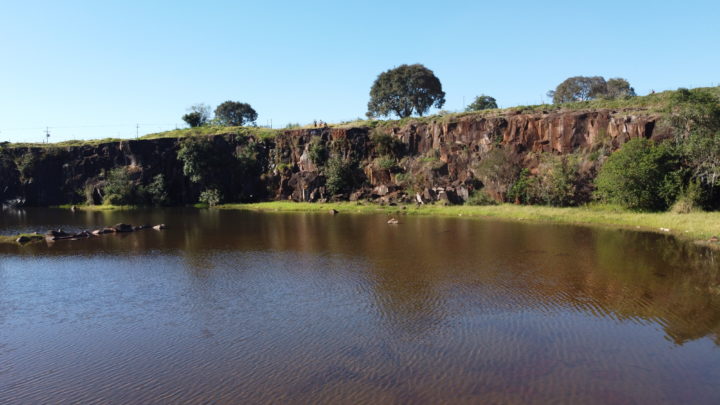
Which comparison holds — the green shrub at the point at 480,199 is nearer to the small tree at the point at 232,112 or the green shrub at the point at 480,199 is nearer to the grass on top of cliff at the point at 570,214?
the grass on top of cliff at the point at 570,214

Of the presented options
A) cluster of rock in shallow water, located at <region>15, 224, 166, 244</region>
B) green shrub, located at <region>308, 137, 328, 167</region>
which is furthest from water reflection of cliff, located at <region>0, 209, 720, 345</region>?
green shrub, located at <region>308, 137, 328, 167</region>

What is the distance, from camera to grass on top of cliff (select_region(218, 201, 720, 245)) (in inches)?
1316

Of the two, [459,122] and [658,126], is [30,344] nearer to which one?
[658,126]

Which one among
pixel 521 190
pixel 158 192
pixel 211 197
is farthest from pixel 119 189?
pixel 521 190

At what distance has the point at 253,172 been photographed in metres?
74.4

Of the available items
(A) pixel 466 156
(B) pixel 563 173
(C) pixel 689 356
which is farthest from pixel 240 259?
(A) pixel 466 156

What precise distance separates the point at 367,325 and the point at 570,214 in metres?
33.3

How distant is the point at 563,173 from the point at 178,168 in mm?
56870

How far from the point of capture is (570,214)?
43.2m

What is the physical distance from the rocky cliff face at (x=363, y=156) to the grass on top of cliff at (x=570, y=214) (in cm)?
364

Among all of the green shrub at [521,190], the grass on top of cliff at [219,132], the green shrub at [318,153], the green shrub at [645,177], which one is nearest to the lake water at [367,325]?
the green shrub at [645,177]

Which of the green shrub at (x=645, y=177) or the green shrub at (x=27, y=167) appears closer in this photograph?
the green shrub at (x=645, y=177)

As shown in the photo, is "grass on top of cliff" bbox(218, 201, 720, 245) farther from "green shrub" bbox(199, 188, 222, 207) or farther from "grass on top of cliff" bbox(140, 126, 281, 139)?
"grass on top of cliff" bbox(140, 126, 281, 139)

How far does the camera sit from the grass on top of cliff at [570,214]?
3344 cm
